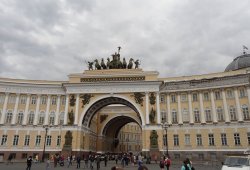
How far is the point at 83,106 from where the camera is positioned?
51.8m

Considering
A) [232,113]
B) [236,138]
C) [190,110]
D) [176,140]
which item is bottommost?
[176,140]

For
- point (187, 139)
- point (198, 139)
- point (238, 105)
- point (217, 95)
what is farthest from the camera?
point (187, 139)

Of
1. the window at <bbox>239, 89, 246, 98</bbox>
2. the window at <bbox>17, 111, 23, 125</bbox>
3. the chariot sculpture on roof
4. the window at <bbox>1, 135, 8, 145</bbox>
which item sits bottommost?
the window at <bbox>1, 135, 8, 145</bbox>

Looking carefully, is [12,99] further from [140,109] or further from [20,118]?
[140,109]

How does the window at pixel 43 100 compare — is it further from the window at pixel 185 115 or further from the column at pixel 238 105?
the column at pixel 238 105

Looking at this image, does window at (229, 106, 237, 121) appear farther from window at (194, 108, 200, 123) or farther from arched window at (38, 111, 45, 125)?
arched window at (38, 111, 45, 125)

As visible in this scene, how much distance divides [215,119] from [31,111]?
39358mm

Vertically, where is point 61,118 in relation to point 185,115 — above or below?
below

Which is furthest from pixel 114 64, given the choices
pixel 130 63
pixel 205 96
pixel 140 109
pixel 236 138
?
pixel 236 138

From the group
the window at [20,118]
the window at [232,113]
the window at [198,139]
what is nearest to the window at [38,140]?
the window at [20,118]

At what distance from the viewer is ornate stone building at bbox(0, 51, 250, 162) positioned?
46.1 metres

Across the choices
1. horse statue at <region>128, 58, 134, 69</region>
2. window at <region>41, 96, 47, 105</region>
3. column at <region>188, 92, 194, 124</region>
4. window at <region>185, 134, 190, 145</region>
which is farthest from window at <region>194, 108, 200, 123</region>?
window at <region>41, 96, 47, 105</region>

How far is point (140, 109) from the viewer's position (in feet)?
165

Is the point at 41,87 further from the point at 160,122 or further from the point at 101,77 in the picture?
the point at 160,122
